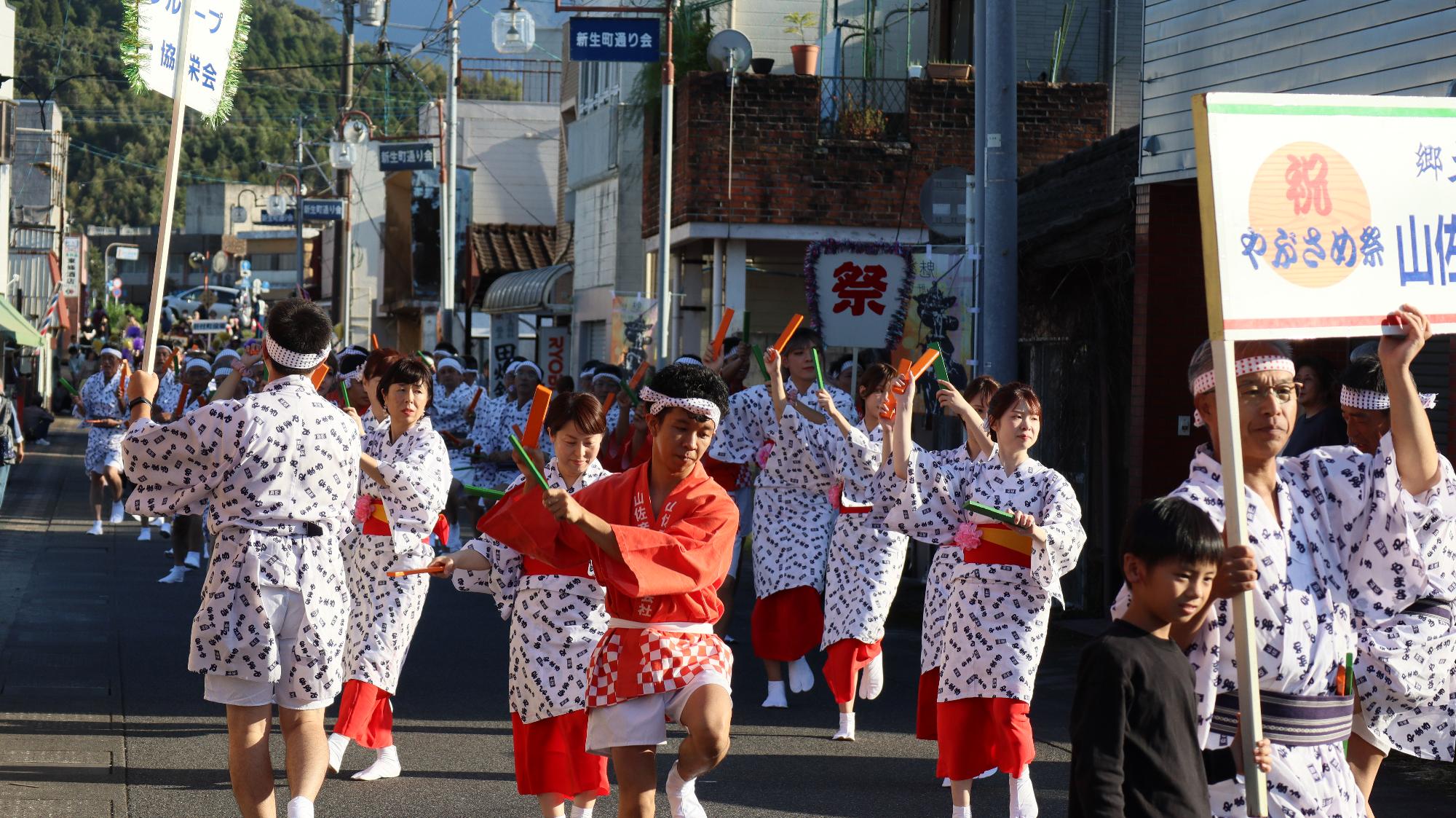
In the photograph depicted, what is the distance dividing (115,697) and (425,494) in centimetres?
307

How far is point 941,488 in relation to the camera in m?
7.29

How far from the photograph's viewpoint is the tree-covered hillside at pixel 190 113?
37.0 metres

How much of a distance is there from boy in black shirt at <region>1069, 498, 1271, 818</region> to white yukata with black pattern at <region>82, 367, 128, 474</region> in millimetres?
16635

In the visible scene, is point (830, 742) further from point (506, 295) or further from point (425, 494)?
point (506, 295)

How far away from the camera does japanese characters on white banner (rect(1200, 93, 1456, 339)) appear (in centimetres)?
381

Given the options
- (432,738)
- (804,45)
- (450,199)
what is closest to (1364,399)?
(432,738)

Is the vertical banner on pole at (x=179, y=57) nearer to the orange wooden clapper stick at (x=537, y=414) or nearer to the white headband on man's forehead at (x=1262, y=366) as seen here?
the orange wooden clapper stick at (x=537, y=414)

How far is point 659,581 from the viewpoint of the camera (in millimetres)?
5203

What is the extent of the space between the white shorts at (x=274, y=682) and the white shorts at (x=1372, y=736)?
360 centimetres

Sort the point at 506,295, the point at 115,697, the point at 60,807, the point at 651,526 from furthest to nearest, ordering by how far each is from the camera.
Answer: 1. the point at 506,295
2. the point at 115,697
3. the point at 60,807
4. the point at 651,526

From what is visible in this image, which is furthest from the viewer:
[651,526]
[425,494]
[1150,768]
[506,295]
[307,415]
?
[506,295]

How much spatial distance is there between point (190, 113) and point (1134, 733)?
5750cm

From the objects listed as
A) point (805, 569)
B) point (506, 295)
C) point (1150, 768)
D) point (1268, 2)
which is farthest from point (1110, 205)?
point (506, 295)

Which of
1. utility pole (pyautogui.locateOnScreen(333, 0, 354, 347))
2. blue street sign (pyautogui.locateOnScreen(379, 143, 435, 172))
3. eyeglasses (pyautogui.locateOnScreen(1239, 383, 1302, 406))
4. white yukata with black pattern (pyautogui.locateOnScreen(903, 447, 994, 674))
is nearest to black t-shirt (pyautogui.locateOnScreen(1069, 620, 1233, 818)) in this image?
eyeglasses (pyautogui.locateOnScreen(1239, 383, 1302, 406))
